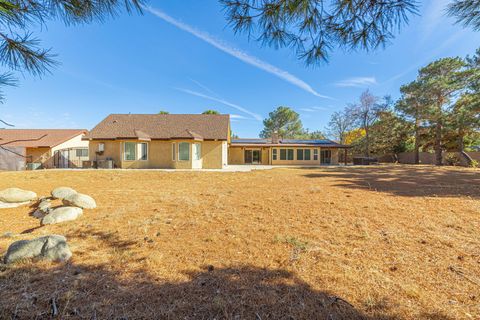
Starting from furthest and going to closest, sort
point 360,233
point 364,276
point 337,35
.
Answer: point 360,233, point 337,35, point 364,276

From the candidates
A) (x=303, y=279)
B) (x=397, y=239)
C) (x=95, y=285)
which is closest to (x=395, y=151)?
(x=397, y=239)

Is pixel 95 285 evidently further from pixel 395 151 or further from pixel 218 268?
pixel 395 151

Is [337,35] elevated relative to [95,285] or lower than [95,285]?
elevated

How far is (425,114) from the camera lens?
20.7 meters

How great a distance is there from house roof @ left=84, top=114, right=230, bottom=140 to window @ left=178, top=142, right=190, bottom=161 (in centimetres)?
64

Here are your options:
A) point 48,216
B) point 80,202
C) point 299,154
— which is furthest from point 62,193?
point 299,154

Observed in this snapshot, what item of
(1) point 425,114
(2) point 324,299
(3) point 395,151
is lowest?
(2) point 324,299

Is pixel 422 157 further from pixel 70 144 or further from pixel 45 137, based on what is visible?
pixel 45 137

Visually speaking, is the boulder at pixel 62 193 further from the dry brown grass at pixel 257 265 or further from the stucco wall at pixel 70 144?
the stucco wall at pixel 70 144

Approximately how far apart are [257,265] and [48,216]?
501 cm

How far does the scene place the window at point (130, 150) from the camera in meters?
16.2

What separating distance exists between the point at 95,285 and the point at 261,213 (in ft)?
11.6

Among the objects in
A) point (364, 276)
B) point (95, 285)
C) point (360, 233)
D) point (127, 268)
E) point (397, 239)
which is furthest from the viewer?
point (360, 233)

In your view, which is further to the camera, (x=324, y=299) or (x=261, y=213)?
(x=261, y=213)
